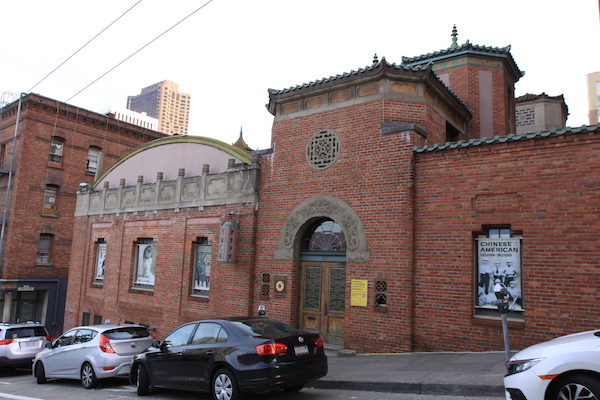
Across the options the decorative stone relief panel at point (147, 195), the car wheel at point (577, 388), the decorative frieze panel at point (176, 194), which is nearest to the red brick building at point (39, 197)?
the decorative frieze panel at point (176, 194)

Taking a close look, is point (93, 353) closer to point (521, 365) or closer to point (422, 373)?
point (422, 373)

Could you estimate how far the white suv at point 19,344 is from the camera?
14.0 m

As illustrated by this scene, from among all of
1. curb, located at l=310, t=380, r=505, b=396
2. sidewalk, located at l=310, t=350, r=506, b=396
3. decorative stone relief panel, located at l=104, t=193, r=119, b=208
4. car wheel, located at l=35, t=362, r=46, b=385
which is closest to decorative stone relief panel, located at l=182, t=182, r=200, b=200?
decorative stone relief panel, located at l=104, t=193, r=119, b=208

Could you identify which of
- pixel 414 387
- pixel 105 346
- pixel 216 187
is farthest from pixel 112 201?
pixel 414 387

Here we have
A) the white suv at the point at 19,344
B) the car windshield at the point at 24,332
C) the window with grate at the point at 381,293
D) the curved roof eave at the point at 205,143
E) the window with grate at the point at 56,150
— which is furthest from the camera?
the window with grate at the point at 56,150

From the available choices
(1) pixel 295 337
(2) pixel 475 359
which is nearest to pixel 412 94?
(2) pixel 475 359

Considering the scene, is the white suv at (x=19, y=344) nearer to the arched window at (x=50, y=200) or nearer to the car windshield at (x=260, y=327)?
the car windshield at (x=260, y=327)

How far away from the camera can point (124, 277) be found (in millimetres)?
18766

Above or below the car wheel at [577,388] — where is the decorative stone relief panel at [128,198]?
above

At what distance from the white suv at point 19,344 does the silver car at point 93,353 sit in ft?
7.89

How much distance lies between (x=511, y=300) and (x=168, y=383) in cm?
705

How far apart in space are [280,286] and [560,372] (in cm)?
883

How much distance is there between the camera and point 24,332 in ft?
48.2

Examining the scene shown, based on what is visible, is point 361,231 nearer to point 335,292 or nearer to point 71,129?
point 335,292
